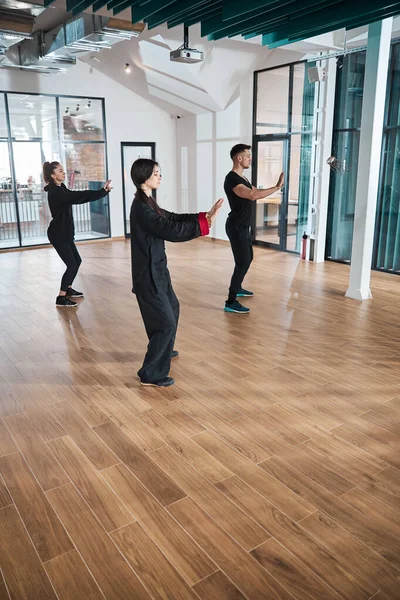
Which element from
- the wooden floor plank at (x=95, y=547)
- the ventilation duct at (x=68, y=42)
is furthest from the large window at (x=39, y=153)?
the wooden floor plank at (x=95, y=547)

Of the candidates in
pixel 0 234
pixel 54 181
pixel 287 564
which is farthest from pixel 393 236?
pixel 0 234

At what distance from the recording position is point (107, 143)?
404 inches

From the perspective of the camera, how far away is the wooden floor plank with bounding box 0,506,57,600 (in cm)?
189

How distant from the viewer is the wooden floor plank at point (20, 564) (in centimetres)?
189

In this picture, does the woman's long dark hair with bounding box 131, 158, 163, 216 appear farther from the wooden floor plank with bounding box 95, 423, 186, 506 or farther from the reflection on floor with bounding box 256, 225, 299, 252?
the reflection on floor with bounding box 256, 225, 299, 252

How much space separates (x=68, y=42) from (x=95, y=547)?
6.35 metres

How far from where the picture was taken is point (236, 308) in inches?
212

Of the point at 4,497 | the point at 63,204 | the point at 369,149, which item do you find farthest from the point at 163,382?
the point at 369,149

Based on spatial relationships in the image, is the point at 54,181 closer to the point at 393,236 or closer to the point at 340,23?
the point at 340,23

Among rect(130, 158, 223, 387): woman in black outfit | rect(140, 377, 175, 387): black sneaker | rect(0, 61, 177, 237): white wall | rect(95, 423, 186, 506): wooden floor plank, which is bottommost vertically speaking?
rect(95, 423, 186, 506): wooden floor plank

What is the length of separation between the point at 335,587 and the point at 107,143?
32.0 ft

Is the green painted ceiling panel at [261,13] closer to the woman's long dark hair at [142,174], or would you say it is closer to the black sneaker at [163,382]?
the woman's long dark hair at [142,174]

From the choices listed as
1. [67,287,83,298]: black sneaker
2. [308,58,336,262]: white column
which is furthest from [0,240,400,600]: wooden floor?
A: [308,58,336,262]: white column

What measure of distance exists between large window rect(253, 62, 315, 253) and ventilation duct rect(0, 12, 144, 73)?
10.2ft
